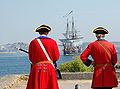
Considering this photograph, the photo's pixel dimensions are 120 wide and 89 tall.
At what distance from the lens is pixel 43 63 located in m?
8.18

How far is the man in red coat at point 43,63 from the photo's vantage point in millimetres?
8156

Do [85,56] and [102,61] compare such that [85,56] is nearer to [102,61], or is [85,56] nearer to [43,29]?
[102,61]

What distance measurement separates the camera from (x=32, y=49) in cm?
823

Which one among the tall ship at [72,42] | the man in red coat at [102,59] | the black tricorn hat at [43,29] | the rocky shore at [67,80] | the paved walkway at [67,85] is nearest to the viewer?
the black tricorn hat at [43,29]

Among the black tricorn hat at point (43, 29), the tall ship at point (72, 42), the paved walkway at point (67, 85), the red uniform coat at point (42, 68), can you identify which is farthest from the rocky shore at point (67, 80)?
the tall ship at point (72, 42)

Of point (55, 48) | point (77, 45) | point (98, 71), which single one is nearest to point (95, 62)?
point (98, 71)

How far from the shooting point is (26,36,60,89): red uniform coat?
26.7 ft

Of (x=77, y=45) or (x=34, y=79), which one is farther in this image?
(x=77, y=45)

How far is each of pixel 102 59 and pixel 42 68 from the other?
1.39m

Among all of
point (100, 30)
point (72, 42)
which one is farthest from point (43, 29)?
point (72, 42)

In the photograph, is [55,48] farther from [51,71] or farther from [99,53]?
[99,53]

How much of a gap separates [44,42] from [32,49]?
0.31 meters

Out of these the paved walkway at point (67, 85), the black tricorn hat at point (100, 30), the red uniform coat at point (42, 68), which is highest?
the black tricorn hat at point (100, 30)

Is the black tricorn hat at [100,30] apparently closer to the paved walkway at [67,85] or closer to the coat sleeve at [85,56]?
the coat sleeve at [85,56]
